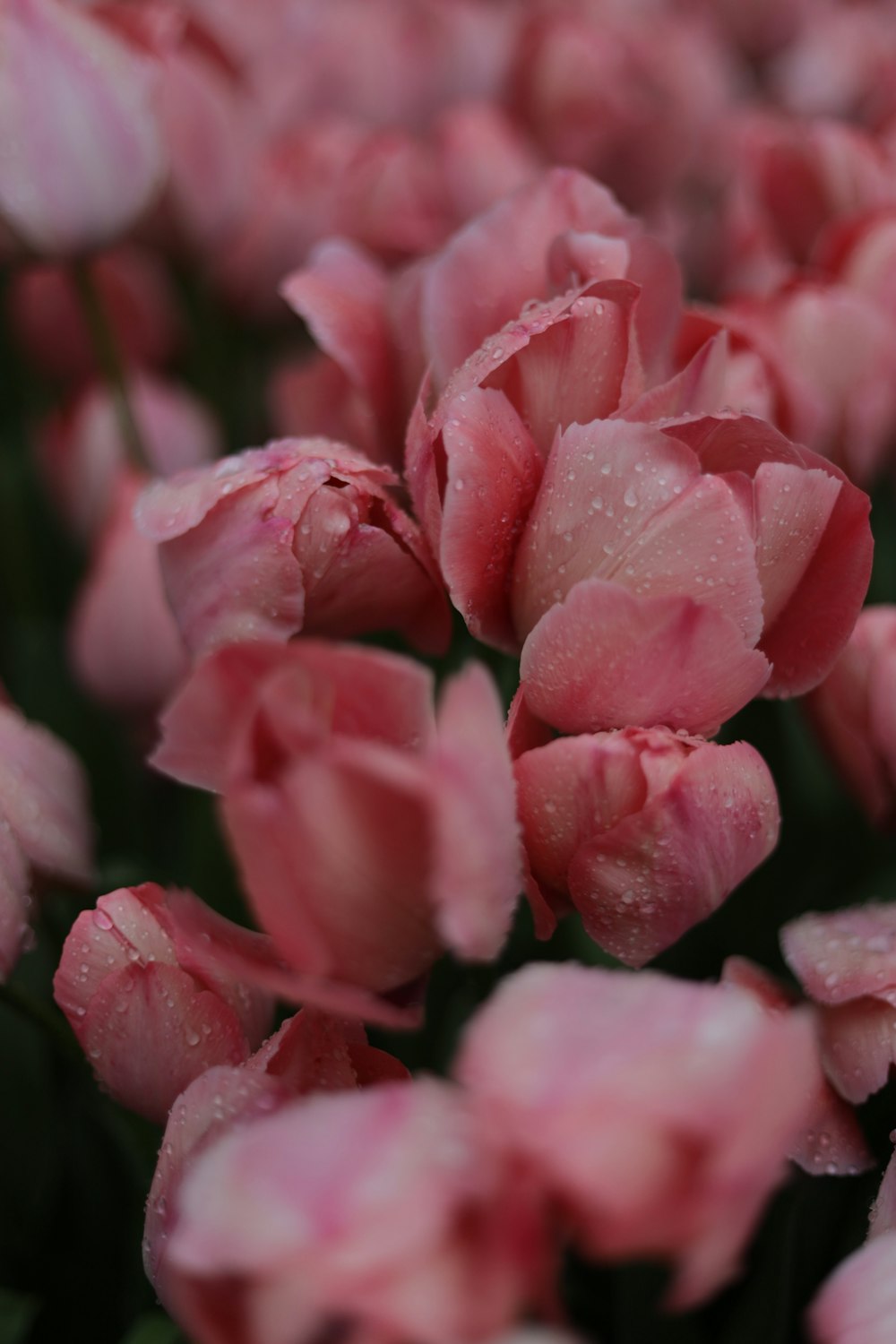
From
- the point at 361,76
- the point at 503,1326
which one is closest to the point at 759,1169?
the point at 503,1326

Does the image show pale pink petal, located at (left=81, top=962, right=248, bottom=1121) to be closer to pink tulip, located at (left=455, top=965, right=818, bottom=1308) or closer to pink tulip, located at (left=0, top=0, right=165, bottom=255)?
pink tulip, located at (left=455, top=965, right=818, bottom=1308)

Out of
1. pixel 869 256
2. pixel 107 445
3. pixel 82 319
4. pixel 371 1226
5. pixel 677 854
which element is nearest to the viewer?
pixel 371 1226

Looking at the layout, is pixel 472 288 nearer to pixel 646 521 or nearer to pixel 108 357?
pixel 646 521

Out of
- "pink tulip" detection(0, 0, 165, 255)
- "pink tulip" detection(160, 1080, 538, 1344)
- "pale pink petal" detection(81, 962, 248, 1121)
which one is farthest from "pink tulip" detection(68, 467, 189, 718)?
"pink tulip" detection(160, 1080, 538, 1344)

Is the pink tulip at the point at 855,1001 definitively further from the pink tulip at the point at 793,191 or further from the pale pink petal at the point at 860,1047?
the pink tulip at the point at 793,191

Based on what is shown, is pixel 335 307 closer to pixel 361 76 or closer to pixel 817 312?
pixel 817 312

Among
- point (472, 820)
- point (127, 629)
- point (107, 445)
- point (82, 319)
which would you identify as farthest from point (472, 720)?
point (82, 319)

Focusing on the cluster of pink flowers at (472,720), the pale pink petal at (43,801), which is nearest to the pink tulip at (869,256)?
the cluster of pink flowers at (472,720)
